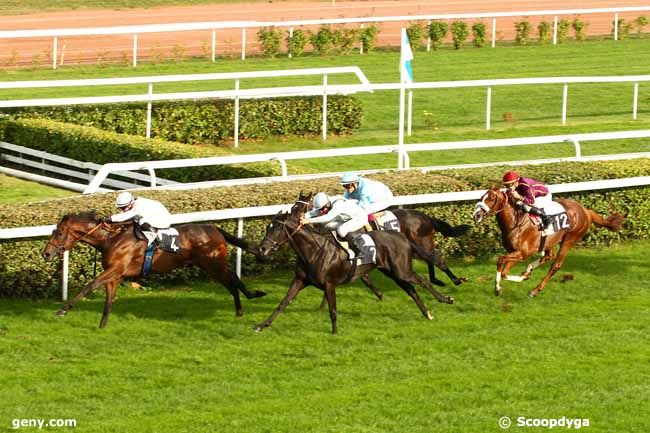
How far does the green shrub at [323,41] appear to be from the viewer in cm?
2719

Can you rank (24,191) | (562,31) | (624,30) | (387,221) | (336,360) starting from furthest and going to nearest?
(624,30) < (562,31) < (24,191) < (387,221) < (336,360)

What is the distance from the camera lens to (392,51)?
1117 inches

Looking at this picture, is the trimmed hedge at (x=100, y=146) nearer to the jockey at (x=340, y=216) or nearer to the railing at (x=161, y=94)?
the railing at (x=161, y=94)

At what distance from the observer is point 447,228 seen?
13.1m

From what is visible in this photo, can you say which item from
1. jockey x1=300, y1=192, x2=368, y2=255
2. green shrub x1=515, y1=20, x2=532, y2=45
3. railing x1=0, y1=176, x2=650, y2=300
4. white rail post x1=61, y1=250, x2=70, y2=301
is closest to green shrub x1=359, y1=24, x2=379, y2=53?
green shrub x1=515, y1=20, x2=532, y2=45

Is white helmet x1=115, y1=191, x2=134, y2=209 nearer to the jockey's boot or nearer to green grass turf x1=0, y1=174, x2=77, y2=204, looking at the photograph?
the jockey's boot

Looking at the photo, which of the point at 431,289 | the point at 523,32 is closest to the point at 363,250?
the point at 431,289

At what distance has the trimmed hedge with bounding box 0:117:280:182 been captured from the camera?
1628 centimetres

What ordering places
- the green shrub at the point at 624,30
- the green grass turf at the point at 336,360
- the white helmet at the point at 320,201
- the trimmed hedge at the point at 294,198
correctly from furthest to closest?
the green shrub at the point at 624,30, the trimmed hedge at the point at 294,198, the white helmet at the point at 320,201, the green grass turf at the point at 336,360

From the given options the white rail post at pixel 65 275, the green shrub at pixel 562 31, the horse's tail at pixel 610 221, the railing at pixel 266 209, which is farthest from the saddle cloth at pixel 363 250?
the green shrub at pixel 562 31

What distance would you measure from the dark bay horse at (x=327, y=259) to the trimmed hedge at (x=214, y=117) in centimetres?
758

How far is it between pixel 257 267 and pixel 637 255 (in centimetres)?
382

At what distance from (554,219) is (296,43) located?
14.4 metres

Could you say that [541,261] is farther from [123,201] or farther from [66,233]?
[66,233]
